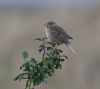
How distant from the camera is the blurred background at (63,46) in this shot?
10906 millimetres

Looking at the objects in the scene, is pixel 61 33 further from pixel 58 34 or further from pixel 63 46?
pixel 63 46

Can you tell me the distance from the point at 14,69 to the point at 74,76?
1177 mm

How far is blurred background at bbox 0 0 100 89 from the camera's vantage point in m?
10.9

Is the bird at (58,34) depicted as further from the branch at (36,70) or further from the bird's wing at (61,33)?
the branch at (36,70)

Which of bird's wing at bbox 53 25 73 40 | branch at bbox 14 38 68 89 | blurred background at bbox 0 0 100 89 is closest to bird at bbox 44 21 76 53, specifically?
bird's wing at bbox 53 25 73 40

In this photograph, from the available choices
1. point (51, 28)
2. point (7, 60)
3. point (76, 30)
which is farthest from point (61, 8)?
point (51, 28)

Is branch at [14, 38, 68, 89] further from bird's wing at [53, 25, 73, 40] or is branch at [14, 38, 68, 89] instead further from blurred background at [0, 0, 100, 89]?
blurred background at [0, 0, 100, 89]

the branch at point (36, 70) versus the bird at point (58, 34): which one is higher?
the bird at point (58, 34)

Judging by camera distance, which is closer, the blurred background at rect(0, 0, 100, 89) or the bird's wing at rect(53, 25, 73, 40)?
the bird's wing at rect(53, 25, 73, 40)

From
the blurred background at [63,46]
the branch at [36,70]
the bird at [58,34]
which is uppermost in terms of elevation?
the blurred background at [63,46]

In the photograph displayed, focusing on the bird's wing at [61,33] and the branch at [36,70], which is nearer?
the branch at [36,70]

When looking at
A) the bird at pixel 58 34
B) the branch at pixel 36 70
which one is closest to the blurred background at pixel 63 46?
the bird at pixel 58 34

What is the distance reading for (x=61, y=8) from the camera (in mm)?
14914

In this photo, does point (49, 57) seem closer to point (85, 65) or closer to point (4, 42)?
point (85, 65)
